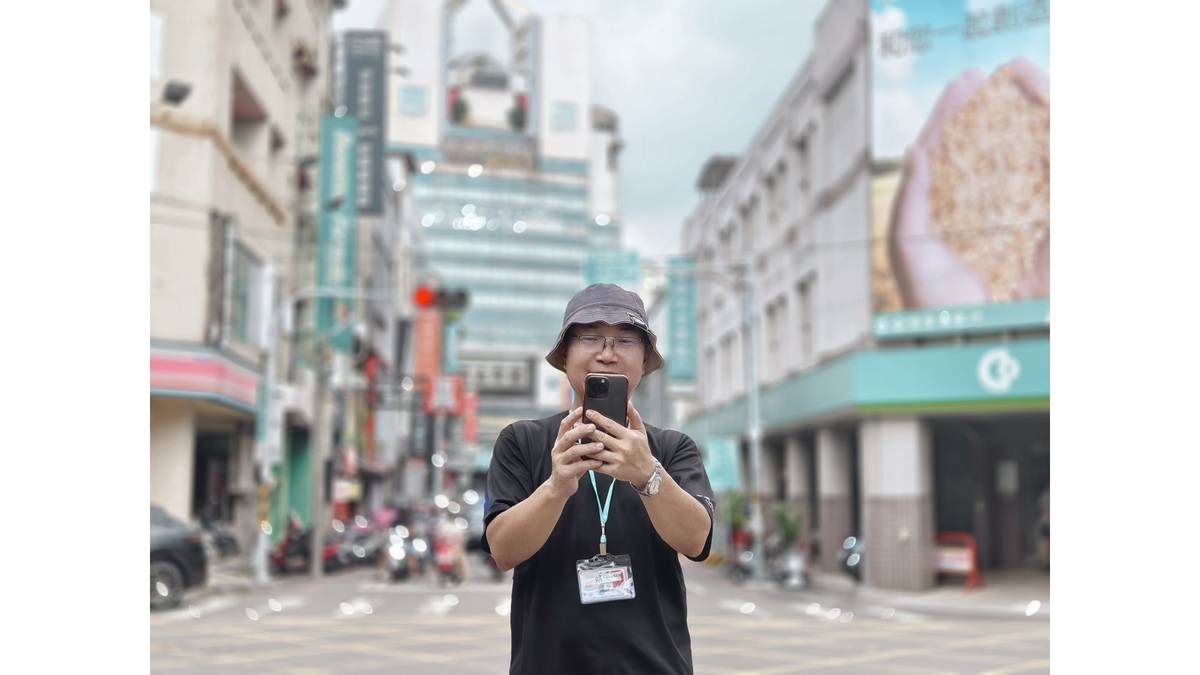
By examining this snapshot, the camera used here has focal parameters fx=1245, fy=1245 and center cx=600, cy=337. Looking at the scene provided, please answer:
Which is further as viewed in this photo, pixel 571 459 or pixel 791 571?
pixel 791 571

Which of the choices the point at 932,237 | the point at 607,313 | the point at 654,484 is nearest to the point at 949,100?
the point at 932,237

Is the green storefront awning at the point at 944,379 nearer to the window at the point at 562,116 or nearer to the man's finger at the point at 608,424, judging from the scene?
the window at the point at 562,116

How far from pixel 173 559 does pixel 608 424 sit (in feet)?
55.1

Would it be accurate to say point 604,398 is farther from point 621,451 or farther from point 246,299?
point 246,299

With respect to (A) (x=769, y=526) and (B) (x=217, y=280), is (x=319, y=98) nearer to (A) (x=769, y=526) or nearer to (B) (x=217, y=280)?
(B) (x=217, y=280)

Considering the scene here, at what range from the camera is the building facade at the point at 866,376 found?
920 inches

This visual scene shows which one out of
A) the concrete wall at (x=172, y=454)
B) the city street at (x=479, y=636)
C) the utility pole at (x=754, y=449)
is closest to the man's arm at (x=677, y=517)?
the city street at (x=479, y=636)

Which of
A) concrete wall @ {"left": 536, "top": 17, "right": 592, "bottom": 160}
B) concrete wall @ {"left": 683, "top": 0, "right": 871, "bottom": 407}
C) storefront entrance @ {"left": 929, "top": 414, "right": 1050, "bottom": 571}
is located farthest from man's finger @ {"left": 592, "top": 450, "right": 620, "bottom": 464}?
storefront entrance @ {"left": 929, "top": 414, "right": 1050, "bottom": 571}

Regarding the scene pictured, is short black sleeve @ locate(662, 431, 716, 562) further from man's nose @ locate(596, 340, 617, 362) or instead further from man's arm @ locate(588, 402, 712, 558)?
man's nose @ locate(596, 340, 617, 362)

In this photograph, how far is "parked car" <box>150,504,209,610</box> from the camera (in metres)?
17.8

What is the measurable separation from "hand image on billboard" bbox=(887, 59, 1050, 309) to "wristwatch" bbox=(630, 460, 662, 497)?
21.3 m

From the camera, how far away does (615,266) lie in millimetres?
27266

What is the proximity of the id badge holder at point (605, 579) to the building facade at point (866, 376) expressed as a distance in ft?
68.2

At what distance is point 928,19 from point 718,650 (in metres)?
15.2
